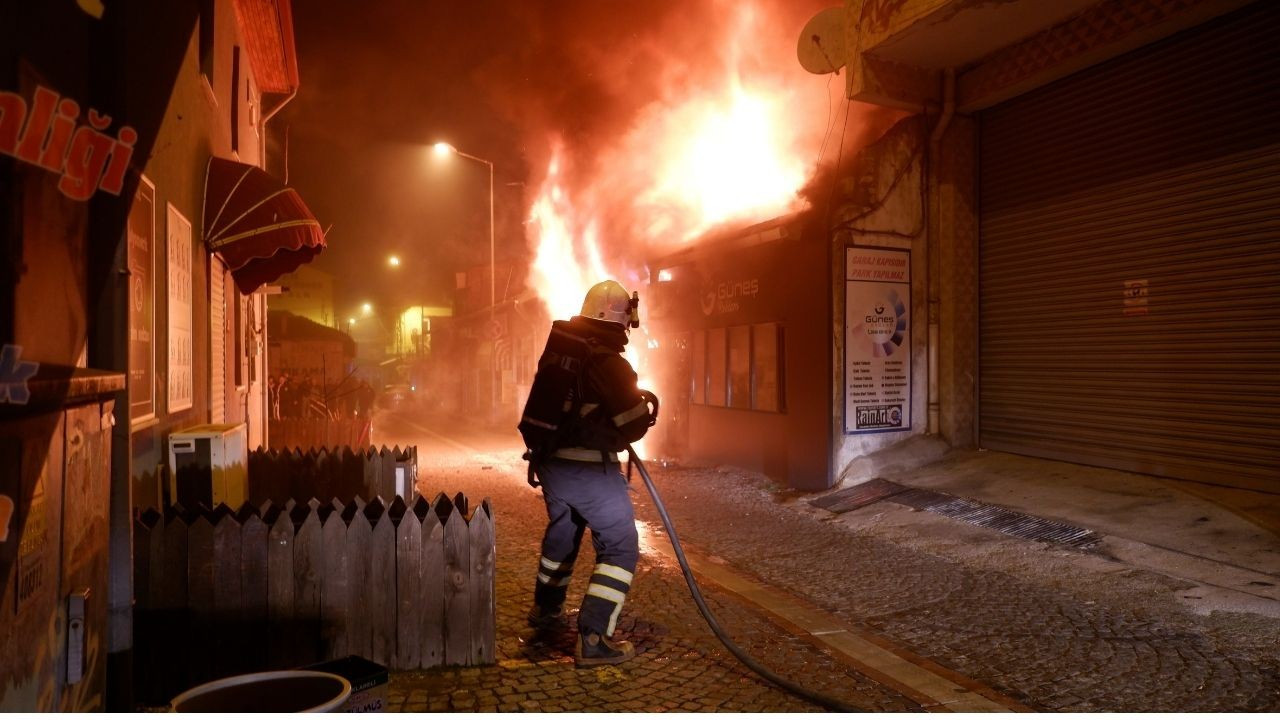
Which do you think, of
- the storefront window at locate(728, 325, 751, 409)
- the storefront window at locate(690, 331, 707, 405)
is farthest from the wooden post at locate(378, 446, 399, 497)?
the storefront window at locate(690, 331, 707, 405)

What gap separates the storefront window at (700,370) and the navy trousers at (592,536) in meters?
8.03

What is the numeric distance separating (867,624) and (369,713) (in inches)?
139

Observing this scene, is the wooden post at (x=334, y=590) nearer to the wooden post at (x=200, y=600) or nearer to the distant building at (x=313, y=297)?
the wooden post at (x=200, y=600)

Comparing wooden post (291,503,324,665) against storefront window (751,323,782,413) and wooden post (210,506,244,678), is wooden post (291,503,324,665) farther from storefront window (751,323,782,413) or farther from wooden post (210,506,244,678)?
storefront window (751,323,782,413)

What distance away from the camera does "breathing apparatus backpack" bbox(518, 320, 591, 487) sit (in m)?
4.58

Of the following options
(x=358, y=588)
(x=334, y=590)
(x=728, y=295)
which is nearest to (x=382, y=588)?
(x=358, y=588)

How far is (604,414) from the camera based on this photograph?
15.1 ft

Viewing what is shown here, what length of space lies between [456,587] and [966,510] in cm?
581

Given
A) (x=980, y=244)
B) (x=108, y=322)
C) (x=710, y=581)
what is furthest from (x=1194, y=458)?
(x=108, y=322)

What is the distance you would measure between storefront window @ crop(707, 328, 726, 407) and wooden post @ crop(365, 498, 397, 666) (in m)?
8.34

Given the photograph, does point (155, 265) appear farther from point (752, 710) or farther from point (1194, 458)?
point (1194, 458)

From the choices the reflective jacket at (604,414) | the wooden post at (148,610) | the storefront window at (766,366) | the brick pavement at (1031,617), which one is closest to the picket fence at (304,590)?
the wooden post at (148,610)

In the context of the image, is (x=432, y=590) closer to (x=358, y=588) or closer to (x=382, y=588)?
(x=382, y=588)

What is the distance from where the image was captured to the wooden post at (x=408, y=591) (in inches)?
166
